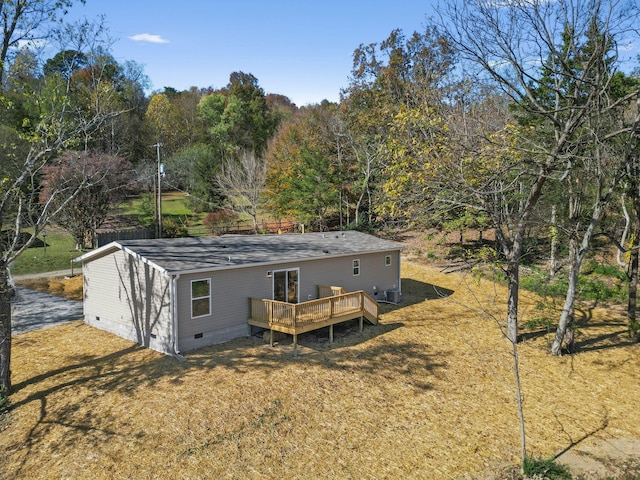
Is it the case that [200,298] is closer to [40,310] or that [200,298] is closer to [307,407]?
[307,407]

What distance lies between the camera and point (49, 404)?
9.75 meters

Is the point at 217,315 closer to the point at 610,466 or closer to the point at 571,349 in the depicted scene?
the point at 610,466

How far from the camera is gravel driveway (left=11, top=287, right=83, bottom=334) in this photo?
15313 millimetres

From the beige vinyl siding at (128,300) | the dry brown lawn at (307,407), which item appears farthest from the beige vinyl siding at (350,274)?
the beige vinyl siding at (128,300)

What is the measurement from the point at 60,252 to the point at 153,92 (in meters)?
44.6

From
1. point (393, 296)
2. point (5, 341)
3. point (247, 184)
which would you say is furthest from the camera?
point (247, 184)

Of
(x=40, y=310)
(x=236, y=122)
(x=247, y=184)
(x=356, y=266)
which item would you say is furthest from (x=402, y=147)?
(x=236, y=122)

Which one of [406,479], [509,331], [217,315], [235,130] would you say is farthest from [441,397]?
[235,130]

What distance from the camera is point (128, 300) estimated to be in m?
13.7

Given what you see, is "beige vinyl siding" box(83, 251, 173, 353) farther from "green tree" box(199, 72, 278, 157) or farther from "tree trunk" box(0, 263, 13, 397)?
"green tree" box(199, 72, 278, 157)

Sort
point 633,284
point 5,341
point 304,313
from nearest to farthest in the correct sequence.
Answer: point 5,341, point 304,313, point 633,284

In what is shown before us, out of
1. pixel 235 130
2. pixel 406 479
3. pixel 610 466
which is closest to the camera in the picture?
pixel 406 479

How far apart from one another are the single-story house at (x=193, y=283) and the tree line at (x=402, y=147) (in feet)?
9.66

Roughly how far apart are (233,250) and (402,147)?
7.39m
